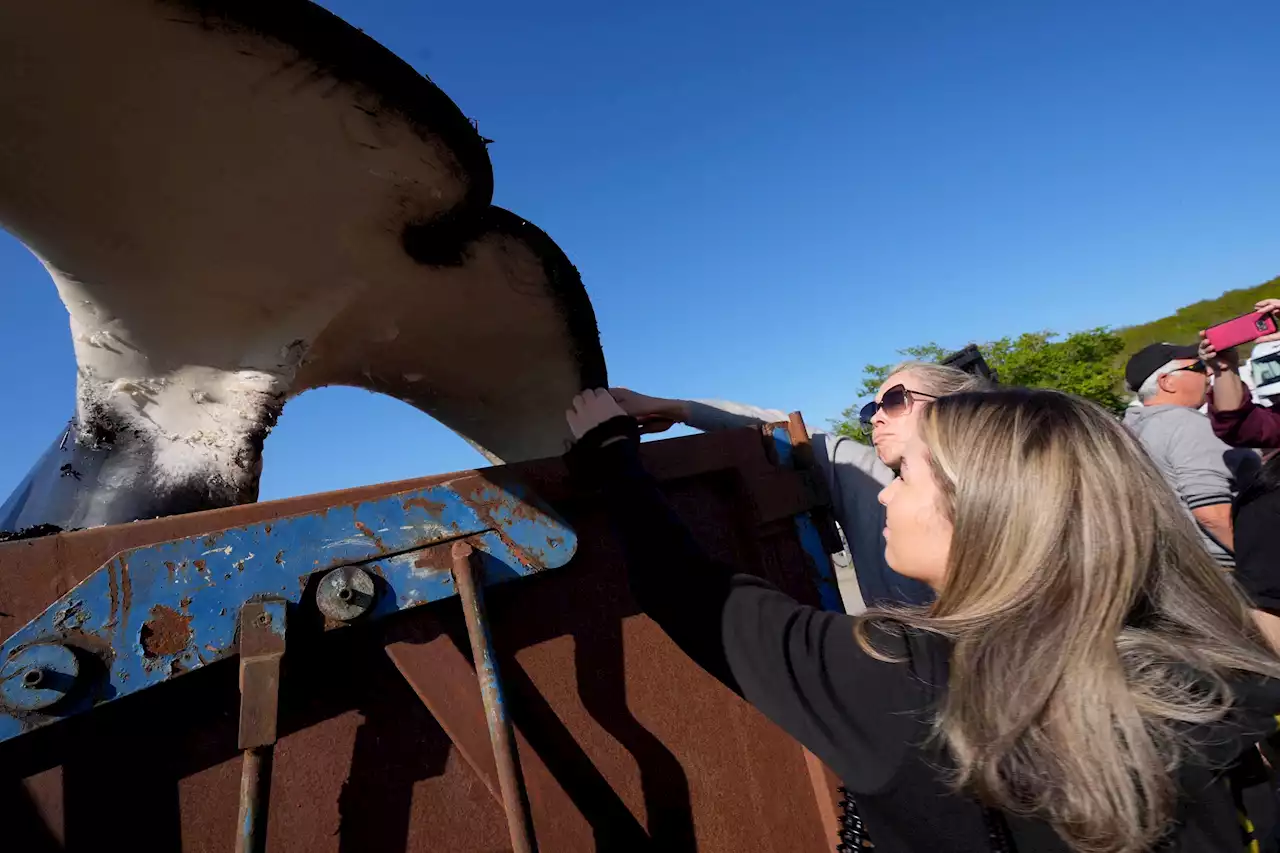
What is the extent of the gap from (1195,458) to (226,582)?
3.46 meters

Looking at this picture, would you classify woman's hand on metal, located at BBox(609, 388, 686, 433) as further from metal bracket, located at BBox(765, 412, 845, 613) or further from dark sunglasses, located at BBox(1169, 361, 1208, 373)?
dark sunglasses, located at BBox(1169, 361, 1208, 373)

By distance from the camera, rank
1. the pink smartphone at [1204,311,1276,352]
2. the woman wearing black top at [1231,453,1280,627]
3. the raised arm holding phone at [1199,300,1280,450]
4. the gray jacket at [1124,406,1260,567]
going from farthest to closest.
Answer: the pink smartphone at [1204,311,1276,352] < the raised arm holding phone at [1199,300,1280,450] < the gray jacket at [1124,406,1260,567] < the woman wearing black top at [1231,453,1280,627]

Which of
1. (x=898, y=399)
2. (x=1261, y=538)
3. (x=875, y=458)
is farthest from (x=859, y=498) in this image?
(x=1261, y=538)

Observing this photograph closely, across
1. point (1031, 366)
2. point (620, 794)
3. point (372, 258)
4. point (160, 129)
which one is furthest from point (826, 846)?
point (1031, 366)

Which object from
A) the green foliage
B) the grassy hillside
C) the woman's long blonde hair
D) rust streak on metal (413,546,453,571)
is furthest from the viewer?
the grassy hillside

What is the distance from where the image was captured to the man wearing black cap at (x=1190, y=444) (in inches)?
108

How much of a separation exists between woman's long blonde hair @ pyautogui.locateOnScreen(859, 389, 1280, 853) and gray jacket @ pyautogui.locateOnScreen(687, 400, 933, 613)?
2.74ft

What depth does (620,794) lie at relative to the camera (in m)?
1.36

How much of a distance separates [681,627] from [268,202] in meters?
1.21

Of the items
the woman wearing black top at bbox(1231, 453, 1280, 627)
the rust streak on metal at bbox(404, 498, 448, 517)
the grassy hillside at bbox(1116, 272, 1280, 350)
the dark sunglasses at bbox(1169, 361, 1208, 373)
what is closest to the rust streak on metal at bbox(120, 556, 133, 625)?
the rust streak on metal at bbox(404, 498, 448, 517)

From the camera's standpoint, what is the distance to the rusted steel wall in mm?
1024

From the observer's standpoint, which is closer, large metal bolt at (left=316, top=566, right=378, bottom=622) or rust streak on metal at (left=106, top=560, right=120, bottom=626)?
rust streak on metal at (left=106, top=560, right=120, bottom=626)

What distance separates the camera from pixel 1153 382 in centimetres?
328

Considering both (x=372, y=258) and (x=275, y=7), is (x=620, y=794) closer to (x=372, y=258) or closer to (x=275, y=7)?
(x=372, y=258)
